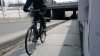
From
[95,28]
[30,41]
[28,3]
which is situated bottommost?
[30,41]

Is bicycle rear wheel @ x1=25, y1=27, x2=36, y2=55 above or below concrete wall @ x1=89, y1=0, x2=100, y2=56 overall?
below

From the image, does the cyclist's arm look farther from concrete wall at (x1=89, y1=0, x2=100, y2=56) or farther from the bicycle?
concrete wall at (x1=89, y1=0, x2=100, y2=56)

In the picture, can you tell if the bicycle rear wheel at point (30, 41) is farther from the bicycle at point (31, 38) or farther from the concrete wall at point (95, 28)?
the concrete wall at point (95, 28)

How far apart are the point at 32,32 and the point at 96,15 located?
5.45 m

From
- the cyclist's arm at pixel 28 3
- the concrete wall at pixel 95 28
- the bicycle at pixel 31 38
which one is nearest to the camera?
the concrete wall at pixel 95 28

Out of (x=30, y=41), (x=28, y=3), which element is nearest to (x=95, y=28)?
(x=30, y=41)

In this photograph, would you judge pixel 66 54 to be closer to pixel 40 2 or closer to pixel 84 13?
pixel 40 2

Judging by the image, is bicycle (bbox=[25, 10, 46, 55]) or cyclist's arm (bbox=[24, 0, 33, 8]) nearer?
bicycle (bbox=[25, 10, 46, 55])

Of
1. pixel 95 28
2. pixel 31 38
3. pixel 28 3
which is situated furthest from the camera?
pixel 28 3

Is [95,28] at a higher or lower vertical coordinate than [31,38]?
higher

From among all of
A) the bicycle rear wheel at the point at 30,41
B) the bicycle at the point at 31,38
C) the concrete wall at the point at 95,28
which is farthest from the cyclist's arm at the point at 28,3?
the concrete wall at the point at 95,28

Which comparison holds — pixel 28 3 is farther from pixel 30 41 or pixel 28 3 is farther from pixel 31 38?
pixel 30 41

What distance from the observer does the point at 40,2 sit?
8.37 m

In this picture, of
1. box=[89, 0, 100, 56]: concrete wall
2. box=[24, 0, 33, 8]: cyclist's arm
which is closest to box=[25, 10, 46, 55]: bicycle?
box=[24, 0, 33, 8]: cyclist's arm
